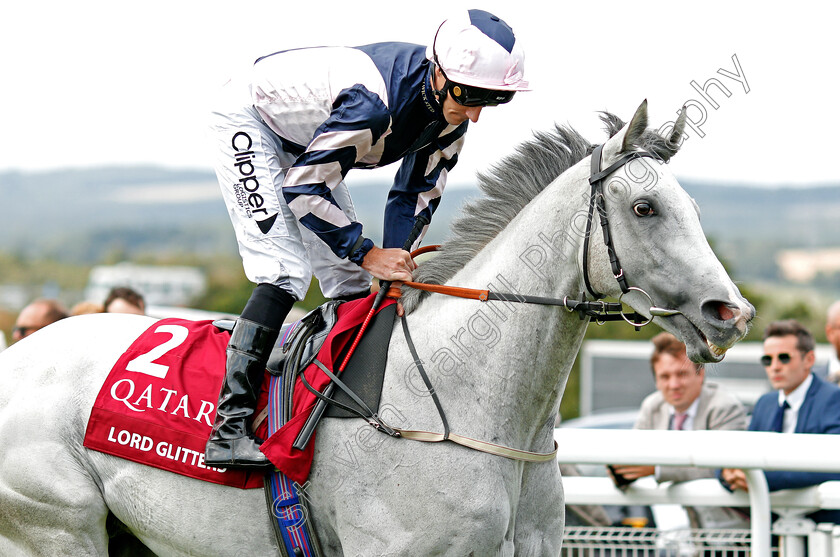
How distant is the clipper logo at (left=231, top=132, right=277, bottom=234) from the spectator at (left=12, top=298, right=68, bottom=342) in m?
3.41

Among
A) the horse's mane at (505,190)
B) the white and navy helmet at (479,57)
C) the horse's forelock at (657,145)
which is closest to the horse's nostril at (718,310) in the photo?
the horse's forelock at (657,145)

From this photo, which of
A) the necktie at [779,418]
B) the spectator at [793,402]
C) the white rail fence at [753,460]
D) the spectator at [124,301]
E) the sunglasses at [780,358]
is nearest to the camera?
the white rail fence at [753,460]

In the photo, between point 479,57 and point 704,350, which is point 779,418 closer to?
point 704,350

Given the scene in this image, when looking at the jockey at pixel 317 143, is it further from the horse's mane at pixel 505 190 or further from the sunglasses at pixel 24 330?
the sunglasses at pixel 24 330

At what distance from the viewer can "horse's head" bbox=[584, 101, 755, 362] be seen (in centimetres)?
285

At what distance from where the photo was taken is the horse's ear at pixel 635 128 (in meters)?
3.00

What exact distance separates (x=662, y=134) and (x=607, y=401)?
2120 centimetres

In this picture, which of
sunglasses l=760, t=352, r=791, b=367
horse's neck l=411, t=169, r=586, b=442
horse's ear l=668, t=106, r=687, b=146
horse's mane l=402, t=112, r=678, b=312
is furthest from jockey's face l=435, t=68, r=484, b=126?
sunglasses l=760, t=352, r=791, b=367

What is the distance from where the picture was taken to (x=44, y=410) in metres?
3.52

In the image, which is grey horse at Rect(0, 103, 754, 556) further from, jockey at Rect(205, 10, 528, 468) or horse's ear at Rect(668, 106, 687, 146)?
jockey at Rect(205, 10, 528, 468)

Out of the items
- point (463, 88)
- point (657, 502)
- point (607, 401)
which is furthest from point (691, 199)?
point (607, 401)

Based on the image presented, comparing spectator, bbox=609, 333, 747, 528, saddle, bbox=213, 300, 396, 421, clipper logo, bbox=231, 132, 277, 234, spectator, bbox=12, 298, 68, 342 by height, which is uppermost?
clipper logo, bbox=231, 132, 277, 234

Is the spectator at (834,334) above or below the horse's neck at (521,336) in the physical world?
below

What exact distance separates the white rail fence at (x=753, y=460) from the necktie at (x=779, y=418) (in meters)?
0.66
